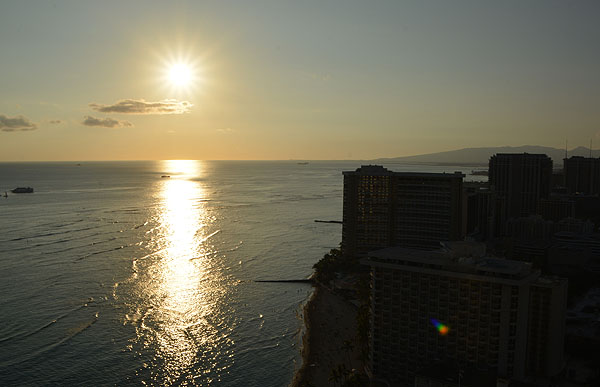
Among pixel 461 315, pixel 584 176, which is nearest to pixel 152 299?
pixel 461 315

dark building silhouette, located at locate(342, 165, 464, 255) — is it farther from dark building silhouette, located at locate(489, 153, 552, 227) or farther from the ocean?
dark building silhouette, located at locate(489, 153, 552, 227)

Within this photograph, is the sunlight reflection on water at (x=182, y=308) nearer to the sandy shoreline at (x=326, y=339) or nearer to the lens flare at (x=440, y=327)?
the sandy shoreline at (x=326, y=339)

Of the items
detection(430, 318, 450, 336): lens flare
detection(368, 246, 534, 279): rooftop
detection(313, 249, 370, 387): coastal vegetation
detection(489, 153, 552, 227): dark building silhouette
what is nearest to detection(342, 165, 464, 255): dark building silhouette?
detection(313, 249, 370, 387): coastal vegetation

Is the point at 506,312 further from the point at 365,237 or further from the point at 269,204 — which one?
the point at 269,204

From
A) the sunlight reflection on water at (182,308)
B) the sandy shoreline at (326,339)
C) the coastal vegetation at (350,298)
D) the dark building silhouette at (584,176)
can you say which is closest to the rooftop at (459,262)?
the coastal vegetation at (350,298)

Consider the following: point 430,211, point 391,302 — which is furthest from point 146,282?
point 430,211

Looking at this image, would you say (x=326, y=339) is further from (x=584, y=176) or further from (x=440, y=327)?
(x=584, y=176)
